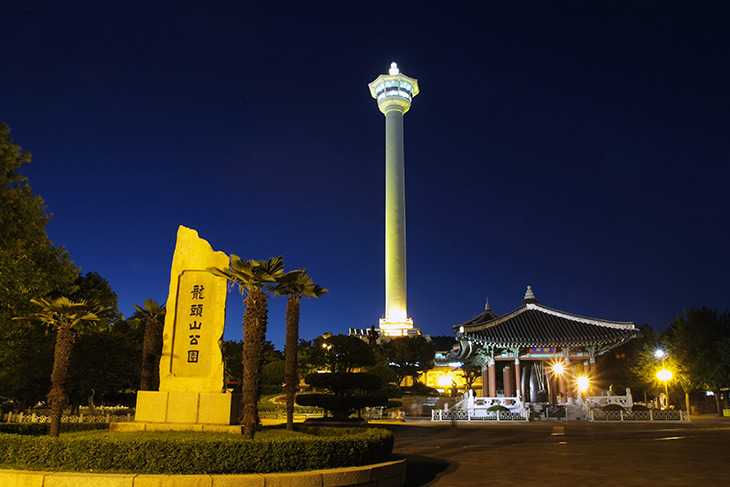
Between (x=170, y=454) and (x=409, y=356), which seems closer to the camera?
(x=170, y=454)

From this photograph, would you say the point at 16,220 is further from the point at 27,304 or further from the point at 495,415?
the point at 495,415

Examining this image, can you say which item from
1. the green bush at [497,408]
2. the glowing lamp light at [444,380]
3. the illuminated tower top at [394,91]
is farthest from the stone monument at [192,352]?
the illuminated tower top at [394,91]

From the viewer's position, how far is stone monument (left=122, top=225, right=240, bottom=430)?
14.5 meters

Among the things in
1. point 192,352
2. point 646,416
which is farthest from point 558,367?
point 192,352

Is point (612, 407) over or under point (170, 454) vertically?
over

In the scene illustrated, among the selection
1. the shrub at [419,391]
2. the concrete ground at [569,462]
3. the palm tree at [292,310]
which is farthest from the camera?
the shrub at [419,391]

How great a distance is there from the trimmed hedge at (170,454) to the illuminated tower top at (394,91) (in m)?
110

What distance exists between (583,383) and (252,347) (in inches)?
1605

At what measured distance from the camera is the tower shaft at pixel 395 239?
109 m

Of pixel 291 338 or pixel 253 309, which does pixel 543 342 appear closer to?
pixel 291 338

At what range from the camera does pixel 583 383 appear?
47844mm

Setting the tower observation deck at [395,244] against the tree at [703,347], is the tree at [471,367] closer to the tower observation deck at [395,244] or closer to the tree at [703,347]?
the tree at [703,347]

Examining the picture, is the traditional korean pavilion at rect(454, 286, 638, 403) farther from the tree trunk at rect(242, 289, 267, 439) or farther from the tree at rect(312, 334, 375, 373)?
the tree trunk at rect(242, 289, 267, 439)

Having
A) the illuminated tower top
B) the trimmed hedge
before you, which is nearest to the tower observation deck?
the illuminated tower top
